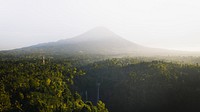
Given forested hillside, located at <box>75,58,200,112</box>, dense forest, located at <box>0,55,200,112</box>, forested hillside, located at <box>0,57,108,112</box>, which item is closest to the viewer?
forested hillside, located at <box>0,57,108,112</box>

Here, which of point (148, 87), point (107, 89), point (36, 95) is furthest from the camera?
point (107, 89)

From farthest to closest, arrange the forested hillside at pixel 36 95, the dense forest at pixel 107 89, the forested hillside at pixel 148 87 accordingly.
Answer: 1. the forested hillside at pixel 148 87
2. the dense forest at pixel 107 89
3. the forested hillside at pixel 36 95

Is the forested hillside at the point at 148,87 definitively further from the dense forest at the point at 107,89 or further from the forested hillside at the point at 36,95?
the forested hillside at the point at 36,95

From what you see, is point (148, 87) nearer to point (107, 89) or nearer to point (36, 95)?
point (107, 89)

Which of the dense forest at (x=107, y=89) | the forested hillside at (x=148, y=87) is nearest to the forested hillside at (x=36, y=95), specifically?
the dense forest at (x=107, y=89)

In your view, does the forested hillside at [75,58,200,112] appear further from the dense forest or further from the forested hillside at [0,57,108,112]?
the forested hillside at [0,57,108,112]

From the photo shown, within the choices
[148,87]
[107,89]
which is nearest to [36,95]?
[107,89]

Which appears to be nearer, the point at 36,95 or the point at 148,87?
the point at 36,95

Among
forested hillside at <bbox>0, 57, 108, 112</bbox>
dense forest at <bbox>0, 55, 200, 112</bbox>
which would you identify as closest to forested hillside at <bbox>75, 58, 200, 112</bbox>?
dense forest at <bbox>0, 55, 200, 112</bbox>

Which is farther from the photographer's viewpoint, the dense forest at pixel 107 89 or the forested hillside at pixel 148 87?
the forested hillside at pixel 148 87

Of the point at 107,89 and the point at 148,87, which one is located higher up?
the point at 148,87
